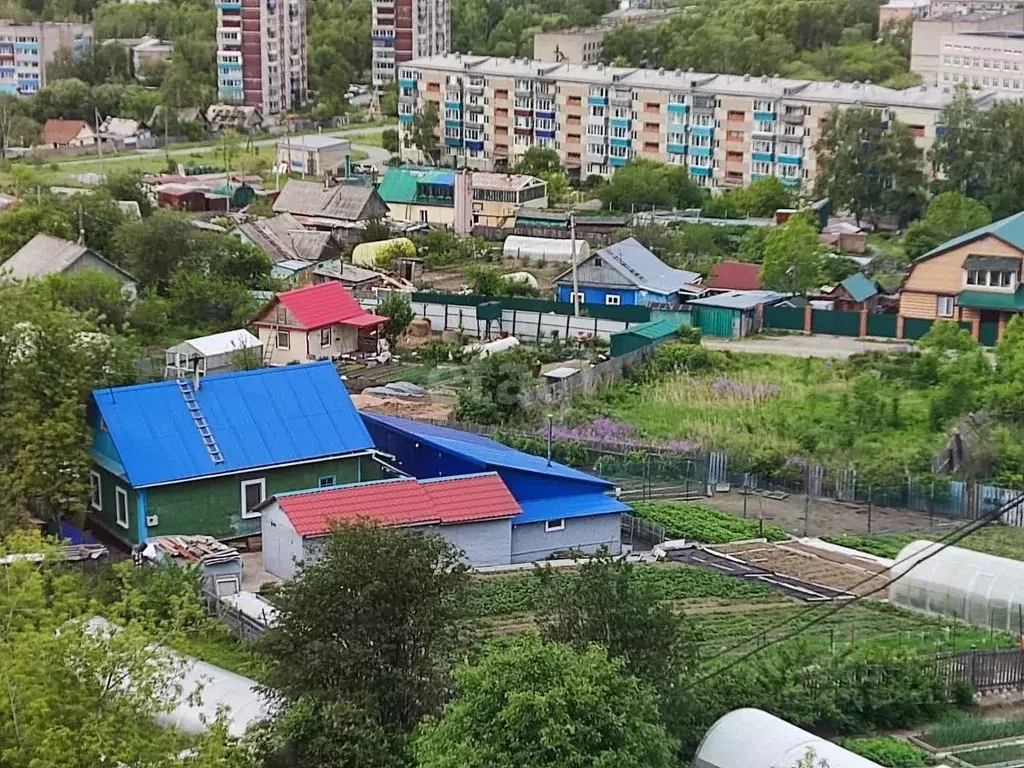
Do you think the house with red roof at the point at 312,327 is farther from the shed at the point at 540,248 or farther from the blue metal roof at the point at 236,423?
the shed at the point at 540,248

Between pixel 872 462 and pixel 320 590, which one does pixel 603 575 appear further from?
pixel 872 462

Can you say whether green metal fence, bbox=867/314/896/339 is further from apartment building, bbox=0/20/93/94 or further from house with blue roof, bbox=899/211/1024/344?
apartment building, bbox=0/20/93/94

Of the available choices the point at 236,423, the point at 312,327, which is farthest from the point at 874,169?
the point at 236,423

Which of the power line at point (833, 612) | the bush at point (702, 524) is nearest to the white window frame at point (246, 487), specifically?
the bush at point (702, 524)

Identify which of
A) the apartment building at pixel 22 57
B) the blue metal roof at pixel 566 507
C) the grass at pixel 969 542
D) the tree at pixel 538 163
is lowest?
the grass at pixel 969 542

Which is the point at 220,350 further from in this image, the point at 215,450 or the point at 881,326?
the point at 881,326

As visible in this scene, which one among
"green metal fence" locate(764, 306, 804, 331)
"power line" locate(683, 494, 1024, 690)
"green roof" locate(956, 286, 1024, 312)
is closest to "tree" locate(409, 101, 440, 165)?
"green metal fence" locate(764, 306, 804, 331)
